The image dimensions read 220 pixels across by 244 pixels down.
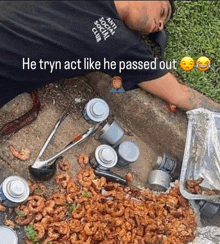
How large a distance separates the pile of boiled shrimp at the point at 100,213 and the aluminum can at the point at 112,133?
9.6 inches

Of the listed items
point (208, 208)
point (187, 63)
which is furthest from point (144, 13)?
point (208, 208)

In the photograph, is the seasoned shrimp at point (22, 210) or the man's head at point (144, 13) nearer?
the man's head at point (144, 13)

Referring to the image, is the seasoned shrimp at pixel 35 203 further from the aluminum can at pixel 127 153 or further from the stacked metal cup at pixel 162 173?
the stacked metal cup at pixel 162 173

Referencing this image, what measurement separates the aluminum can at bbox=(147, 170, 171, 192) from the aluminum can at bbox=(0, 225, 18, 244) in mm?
1295

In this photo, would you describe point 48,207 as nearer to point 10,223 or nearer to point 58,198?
point 58,198

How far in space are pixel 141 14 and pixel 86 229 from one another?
1682mm

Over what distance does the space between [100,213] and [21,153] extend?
84 centimetres

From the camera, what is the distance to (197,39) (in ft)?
13.6

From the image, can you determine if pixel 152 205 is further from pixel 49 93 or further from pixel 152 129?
pixel 49 93

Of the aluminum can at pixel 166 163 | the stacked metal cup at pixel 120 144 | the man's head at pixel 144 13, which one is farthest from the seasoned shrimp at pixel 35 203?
the man's head at pixel 144 13

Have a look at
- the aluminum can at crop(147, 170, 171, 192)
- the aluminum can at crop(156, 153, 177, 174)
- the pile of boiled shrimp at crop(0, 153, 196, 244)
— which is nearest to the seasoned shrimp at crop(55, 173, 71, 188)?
the pile of boiled shrimp at crop(0, 153, 196, 244)

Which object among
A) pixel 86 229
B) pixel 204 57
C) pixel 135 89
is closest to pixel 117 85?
pixel 135 89

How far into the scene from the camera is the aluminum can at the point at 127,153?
12.6 ft

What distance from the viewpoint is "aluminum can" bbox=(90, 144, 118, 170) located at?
3.71 metres
